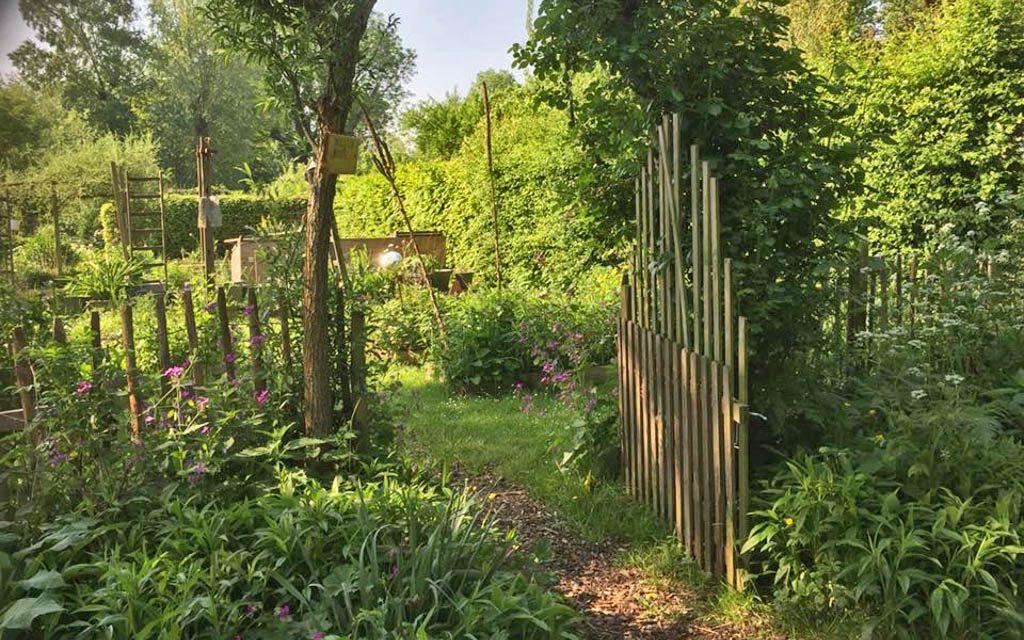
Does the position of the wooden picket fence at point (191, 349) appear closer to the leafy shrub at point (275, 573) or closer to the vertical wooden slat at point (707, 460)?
the leafy shrub at point (275, 573)

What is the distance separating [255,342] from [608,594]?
1.94 m

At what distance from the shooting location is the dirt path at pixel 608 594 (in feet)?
9.39

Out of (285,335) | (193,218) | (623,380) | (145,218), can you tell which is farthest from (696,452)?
(193,218)

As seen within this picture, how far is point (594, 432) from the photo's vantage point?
4.46 meters

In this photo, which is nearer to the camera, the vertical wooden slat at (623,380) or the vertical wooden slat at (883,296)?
the vertical wooden slat at (883,296)

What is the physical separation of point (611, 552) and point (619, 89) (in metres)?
2.22

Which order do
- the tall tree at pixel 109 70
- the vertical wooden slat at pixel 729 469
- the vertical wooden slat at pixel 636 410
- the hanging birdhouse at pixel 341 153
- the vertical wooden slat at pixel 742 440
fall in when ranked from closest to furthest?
the vertical wooden slat at pixel 742 440
the vertical wooden slat at pixel 729 469
the hanging birdhouse at pixel 341 153
the vertical wooden slat at pixel 636 410
the tall tree at pixel 109 70

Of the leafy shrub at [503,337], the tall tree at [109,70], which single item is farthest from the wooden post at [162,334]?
the tall tree at [109,70]

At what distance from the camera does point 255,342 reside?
3574 mm

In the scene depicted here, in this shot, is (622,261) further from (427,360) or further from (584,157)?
(427,360)

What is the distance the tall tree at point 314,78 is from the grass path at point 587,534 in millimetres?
556

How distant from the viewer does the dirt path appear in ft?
9.39

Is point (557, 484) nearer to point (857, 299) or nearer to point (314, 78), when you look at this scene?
point (857, 299)

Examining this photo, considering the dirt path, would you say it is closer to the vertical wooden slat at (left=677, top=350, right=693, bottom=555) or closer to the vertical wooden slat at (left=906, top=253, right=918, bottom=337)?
the vertical wooden slat at (left=677, top=350, right=693, bottom=555)
